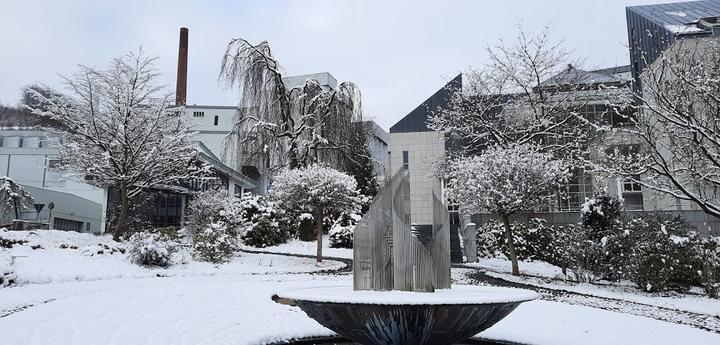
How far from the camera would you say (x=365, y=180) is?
90.1ft

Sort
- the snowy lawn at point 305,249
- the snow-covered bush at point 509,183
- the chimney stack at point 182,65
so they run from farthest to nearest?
the chimney stack at point 182,65 → the snowy lawn at point 305,249 → the snow-covered bush at point 509,183

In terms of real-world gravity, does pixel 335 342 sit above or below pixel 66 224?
below

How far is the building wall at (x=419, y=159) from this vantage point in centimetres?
2420

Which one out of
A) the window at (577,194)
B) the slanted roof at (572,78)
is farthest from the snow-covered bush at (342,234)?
the slanted roof at (572,78)

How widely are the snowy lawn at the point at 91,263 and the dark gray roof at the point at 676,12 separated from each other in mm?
15731

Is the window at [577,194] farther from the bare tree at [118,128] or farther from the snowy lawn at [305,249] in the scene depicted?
the bare tree at [118,128]

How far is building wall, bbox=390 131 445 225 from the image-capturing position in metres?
24.2

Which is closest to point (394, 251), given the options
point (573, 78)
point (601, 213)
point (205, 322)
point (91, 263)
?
point (205, 322)

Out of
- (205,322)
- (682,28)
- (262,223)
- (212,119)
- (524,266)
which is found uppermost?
(212,119)

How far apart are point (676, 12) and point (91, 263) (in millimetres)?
23545

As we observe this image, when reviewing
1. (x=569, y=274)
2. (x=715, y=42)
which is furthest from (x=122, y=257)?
(x=715, y=42)

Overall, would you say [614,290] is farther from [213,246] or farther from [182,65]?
[182,65]

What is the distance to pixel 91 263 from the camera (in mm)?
11398

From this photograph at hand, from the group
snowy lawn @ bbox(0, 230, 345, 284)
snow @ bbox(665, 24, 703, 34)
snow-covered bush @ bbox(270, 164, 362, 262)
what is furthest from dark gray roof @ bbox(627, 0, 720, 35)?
snowy lawn @ bbox(0, 230, 345, 284)
